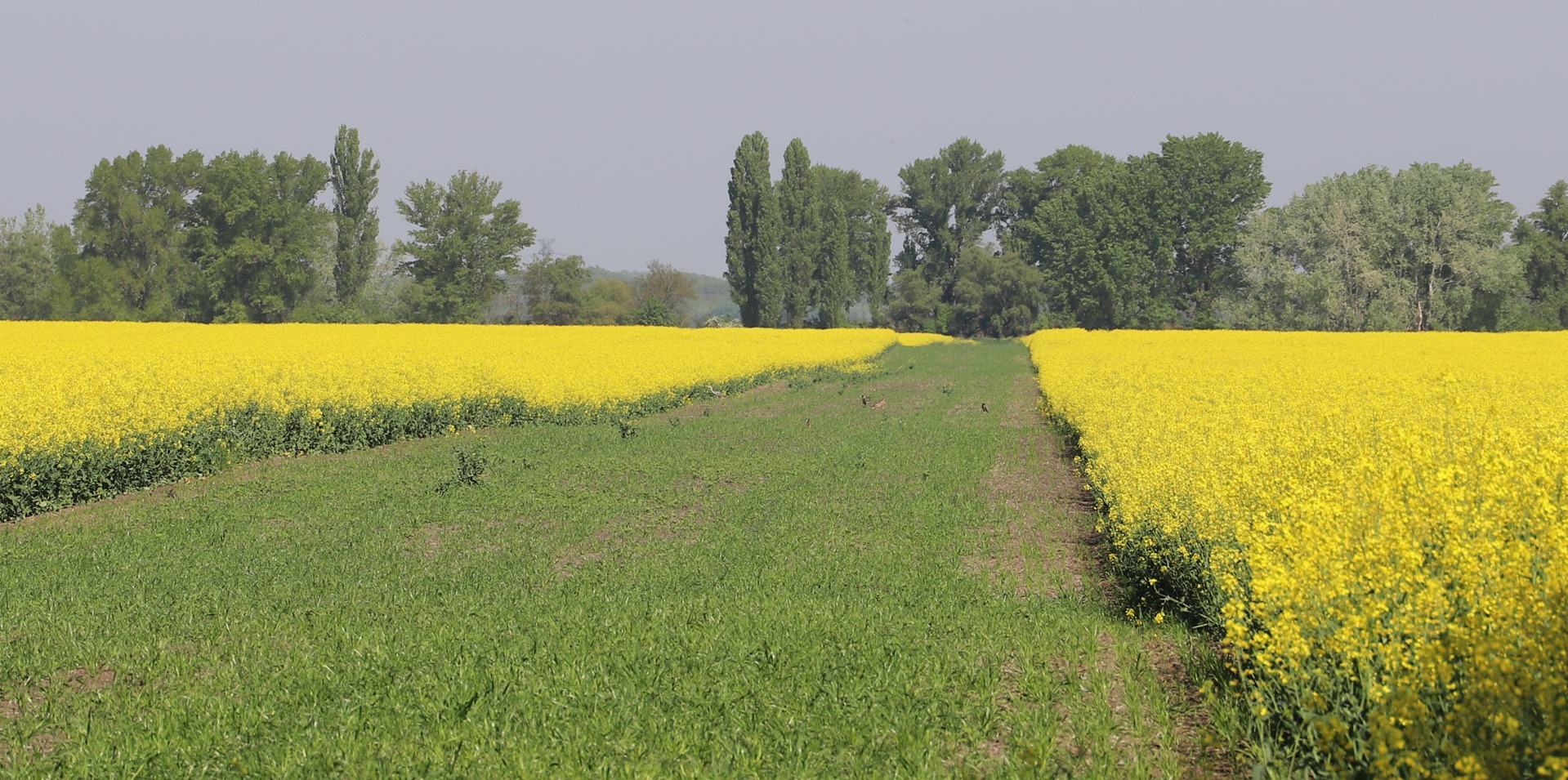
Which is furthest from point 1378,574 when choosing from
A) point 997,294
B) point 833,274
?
point 997,294

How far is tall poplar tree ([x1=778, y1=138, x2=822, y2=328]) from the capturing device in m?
87.7

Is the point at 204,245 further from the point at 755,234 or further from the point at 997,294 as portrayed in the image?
the point at 997,294

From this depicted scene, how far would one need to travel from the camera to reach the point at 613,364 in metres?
28.8

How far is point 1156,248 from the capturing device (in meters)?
88.9

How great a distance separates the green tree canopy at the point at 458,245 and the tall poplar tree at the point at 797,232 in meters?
22.9

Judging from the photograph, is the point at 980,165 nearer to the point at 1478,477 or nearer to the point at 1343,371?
the point at 1343,371

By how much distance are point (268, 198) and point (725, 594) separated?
77604mm

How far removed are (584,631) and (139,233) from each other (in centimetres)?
7927

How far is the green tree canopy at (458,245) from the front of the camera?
3473 inches

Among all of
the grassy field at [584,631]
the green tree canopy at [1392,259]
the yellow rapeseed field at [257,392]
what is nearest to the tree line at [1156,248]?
the green tree canopy at [1392,259]

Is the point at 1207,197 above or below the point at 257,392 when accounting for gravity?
above

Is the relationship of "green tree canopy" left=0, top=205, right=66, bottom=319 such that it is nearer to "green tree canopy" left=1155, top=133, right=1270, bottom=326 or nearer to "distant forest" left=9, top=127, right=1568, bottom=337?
"distant forest" left=9, top=127, right=1568, bottom=337

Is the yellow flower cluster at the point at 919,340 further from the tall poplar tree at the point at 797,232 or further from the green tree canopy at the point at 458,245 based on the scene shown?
the green tree canopy at the point at 458,245

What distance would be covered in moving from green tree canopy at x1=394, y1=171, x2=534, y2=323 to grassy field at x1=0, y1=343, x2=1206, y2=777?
76599mm
